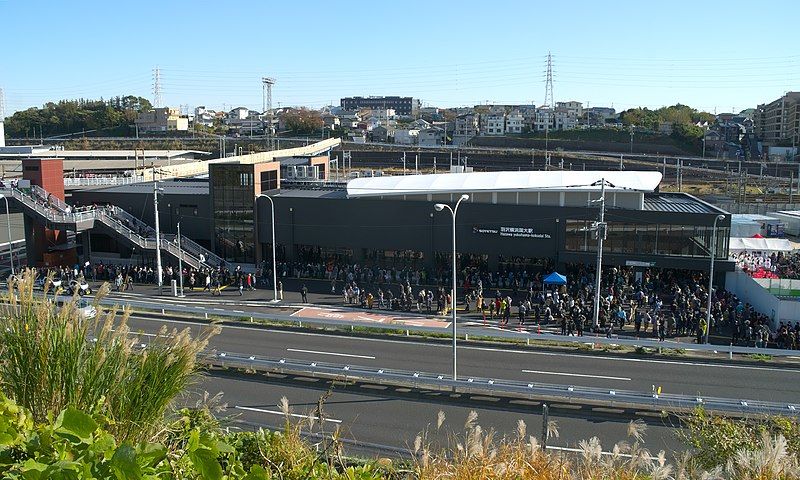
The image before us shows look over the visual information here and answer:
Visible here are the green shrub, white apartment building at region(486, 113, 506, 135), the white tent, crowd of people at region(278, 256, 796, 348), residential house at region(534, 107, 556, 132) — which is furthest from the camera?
white apartment building at region(486, 113, 506, 135)

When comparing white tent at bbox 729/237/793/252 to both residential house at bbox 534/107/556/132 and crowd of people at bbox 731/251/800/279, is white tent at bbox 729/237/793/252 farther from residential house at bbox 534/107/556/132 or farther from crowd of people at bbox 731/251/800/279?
residential house at bbox 534/107/556/132

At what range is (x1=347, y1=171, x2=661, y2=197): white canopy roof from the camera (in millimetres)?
33312

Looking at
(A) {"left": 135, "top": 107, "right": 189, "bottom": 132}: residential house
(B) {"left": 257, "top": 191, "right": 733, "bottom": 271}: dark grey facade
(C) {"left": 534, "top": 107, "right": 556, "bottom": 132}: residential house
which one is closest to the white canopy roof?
(B) {"left": 257, "top": 191, "right": 733, "bottom": 271}: dark grey facade

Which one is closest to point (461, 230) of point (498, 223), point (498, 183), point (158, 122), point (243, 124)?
point (498, 223)

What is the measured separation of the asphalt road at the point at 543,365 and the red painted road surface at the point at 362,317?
3.33 metres

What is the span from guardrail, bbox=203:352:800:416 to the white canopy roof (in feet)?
57.9

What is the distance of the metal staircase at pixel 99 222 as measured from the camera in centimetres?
3444

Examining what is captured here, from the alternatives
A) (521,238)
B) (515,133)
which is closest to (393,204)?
(521,238)

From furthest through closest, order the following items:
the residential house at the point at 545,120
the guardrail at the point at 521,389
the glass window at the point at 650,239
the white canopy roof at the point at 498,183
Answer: the residential house at the point at 545,120 → the white canopy roof at the point at 498,183 → the glass window at the point at 650,239 → the guardrail at the point at 521,389

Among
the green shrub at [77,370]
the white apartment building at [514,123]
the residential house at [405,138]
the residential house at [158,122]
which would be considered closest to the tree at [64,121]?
the residential house at [158,122]

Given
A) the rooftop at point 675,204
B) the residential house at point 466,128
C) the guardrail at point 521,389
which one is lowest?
the guardrail at point 521,389

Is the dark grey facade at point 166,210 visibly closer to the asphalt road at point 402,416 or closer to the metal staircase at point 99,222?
the metal staircase at point 99,222

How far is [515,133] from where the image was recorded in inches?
5340

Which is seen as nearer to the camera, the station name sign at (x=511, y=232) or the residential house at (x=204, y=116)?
the station name sign at (x=511, y=232)
